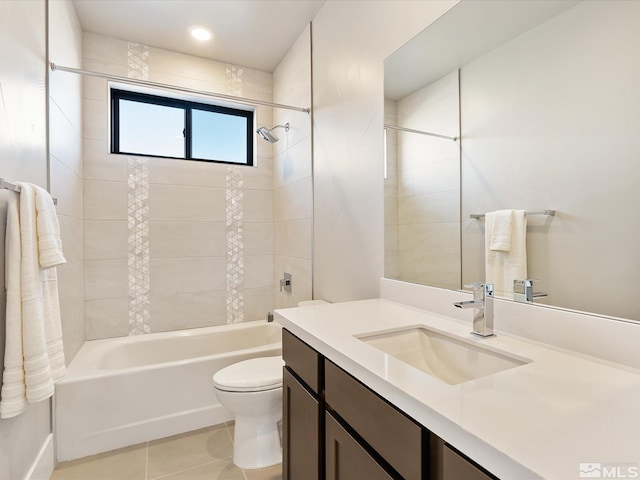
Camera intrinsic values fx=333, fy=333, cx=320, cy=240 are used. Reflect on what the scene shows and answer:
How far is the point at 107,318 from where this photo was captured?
101 inches

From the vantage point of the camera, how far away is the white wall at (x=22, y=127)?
1.23 metres

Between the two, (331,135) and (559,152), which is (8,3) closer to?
(331,135)

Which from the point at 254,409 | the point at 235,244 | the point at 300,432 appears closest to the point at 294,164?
the point at 235,244

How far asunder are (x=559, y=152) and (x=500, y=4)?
1.88 feet

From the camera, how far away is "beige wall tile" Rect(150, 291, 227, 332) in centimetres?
272

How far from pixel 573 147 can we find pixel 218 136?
2.81 metres

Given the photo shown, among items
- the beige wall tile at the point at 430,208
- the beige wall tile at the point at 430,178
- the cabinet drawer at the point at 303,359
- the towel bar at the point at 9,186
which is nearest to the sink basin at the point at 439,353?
the cabinet drawer at the point at 303,359

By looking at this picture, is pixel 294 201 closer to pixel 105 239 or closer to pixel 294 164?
pixel 294 164

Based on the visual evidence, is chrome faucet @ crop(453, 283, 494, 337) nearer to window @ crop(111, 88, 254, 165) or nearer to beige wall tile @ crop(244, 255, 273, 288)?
beige wall tile @ crop(244, 255, 273, 288)

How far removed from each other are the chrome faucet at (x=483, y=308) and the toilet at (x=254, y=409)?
3.55 ft

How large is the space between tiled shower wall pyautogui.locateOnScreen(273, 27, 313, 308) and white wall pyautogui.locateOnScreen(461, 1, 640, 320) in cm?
150

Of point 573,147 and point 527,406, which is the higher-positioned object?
point 573,147

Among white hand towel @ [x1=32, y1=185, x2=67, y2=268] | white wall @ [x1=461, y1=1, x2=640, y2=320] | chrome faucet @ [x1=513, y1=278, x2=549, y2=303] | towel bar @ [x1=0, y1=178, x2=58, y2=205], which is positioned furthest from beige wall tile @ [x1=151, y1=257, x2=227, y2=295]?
chrome faucet @ [x1=513, y1=278, x2=549, y2=303]

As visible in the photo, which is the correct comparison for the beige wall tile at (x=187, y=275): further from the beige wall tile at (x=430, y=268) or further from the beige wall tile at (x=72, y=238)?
the beige wall tile at (x=430, y=268)
